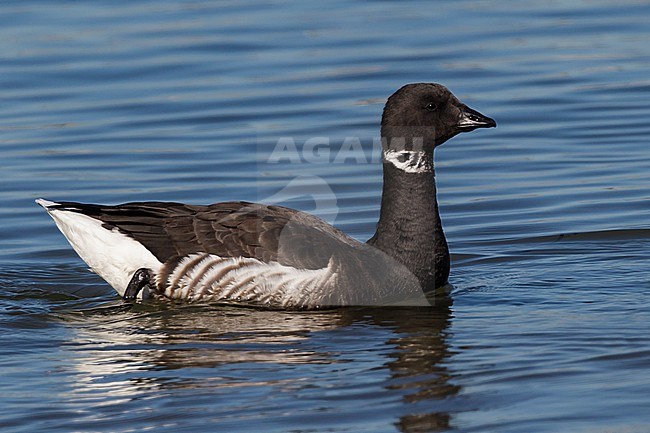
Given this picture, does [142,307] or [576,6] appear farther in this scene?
[576,6]

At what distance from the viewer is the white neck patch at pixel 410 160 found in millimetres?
11656

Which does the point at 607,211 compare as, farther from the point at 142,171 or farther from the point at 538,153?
the point at 142,171

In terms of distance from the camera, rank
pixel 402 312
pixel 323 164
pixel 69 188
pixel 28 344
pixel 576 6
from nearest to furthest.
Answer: pixel 28 344, pixel 402 312, pixel 69 188, pixel 323 164, pixel 576 6

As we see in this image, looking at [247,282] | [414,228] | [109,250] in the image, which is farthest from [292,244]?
[109,250]

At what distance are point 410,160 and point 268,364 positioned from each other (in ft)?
9.18

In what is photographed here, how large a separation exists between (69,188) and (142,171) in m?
0.98

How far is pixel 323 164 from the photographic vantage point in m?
16.8

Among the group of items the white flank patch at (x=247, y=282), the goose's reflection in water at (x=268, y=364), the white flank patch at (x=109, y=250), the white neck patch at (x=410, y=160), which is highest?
the white neck patch at (x=410, y=160)

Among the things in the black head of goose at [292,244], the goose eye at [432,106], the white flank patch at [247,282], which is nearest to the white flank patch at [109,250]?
the black head of goose at [292,244]

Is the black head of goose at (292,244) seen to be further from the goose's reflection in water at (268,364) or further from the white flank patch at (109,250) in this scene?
the goose's reflection in water at (268,364)

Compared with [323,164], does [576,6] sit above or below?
above

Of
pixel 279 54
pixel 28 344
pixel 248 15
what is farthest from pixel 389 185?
pixel 248 15

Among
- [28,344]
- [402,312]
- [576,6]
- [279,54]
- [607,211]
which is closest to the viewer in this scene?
[28,344]

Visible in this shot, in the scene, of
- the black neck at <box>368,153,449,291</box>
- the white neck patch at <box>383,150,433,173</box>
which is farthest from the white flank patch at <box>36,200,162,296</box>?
the white neck patch at <box>383,150,433,173</box>
